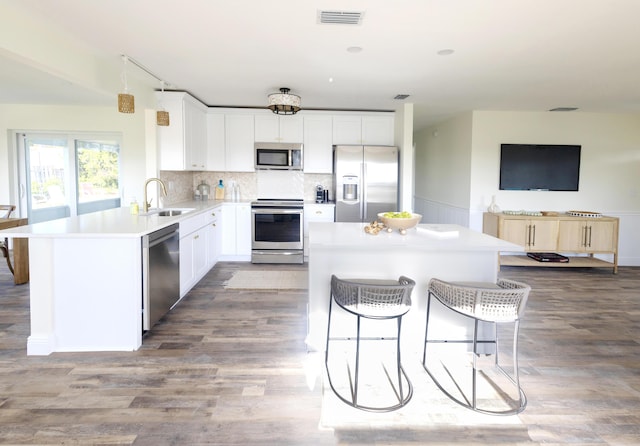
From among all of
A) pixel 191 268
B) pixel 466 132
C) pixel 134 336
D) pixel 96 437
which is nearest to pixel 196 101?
pixel 191 268

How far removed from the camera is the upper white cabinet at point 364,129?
19.7 ft

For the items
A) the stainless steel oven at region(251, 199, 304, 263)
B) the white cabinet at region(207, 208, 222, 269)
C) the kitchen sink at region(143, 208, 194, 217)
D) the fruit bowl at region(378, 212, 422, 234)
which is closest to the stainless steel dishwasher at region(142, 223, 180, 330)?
the kitchen sink at region(143, 208, 194, 217)

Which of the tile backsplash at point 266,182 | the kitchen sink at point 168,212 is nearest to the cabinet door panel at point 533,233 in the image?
the tile backsplash at point 266,182

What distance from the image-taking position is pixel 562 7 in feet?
8.11

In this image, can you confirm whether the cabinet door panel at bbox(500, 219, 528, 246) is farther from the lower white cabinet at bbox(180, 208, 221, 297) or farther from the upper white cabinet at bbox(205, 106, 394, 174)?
Answer: the lower white cabinet at bbox(180, 208, 221, 297)

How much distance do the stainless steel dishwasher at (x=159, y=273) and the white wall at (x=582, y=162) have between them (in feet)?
14.3

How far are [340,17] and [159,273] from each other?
93.5 inches

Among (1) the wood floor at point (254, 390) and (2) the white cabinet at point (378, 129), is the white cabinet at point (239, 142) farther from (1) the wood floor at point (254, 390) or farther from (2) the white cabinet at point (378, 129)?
(1) the wood floor at point (254, 390)

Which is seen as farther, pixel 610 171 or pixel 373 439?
pixel 610 171

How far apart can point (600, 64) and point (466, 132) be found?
2.58 m

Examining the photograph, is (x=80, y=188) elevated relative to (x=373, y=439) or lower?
elevated

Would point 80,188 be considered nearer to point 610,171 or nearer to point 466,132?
point 466,132

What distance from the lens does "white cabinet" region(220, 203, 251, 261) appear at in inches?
229

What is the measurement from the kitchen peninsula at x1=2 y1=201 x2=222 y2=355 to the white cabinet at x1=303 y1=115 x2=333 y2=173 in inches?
138
